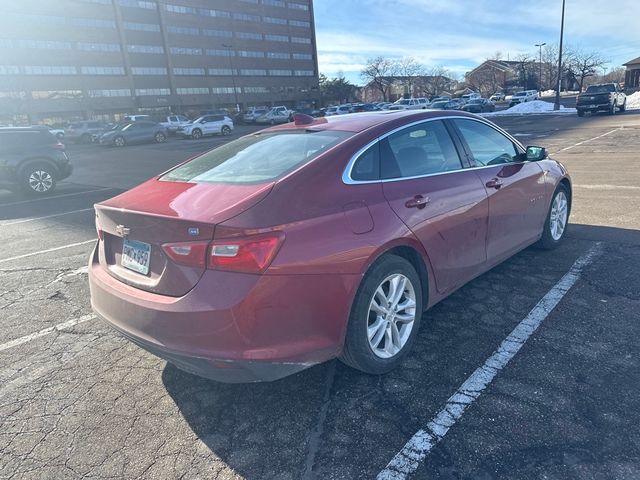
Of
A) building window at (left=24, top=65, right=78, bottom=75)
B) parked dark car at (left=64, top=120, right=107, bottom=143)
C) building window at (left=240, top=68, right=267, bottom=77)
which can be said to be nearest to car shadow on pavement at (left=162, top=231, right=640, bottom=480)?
parked dark car at (left=64, top=120, right=107, bottom=143)

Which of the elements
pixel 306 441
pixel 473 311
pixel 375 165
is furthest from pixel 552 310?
pixel 306 441

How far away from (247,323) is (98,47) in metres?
63.8

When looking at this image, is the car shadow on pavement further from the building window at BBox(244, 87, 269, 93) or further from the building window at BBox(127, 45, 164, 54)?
the building window at BBox(244, 87, 269, 93)

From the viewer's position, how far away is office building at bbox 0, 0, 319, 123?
1961 inches

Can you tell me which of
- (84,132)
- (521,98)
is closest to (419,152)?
(84,132)

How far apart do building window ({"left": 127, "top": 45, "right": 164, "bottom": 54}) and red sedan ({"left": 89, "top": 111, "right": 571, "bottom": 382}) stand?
6424 cm

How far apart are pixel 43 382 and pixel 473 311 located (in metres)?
3.21

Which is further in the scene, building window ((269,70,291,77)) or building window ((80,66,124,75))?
building window ((269,70,291,77))

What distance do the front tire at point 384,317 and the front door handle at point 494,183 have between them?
47.6 inches

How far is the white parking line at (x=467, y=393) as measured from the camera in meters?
2.18

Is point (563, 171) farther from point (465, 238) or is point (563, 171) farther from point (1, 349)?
point (1, 349)

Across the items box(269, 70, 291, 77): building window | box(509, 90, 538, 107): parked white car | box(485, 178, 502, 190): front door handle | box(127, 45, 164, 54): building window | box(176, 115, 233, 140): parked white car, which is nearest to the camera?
box(485, 178, 502, 190): front door handle

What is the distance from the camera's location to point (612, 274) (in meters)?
4.24

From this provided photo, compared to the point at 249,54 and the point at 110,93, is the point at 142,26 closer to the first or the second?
the point at 110,93
